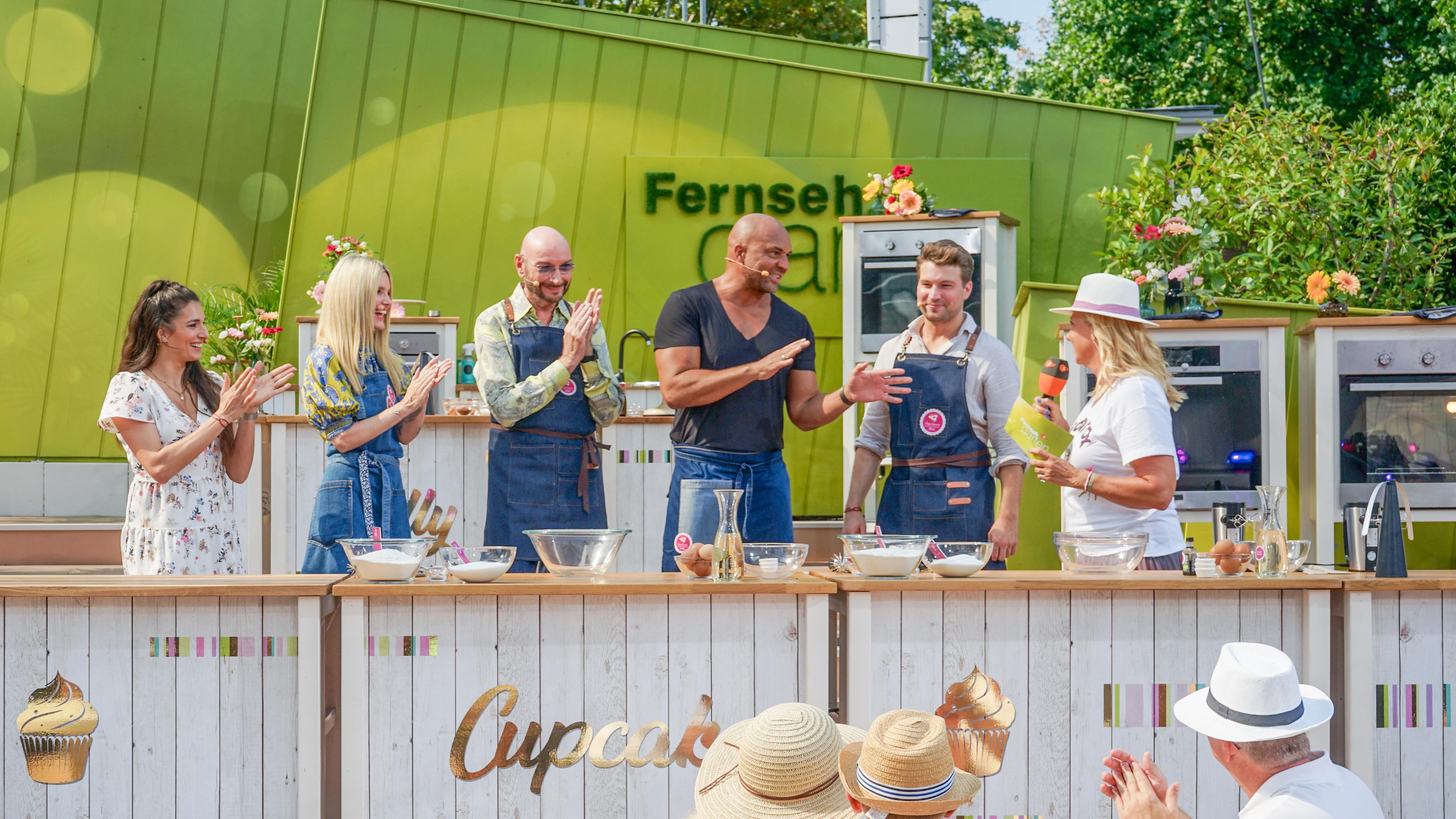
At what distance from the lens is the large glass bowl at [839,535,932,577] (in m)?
2.75

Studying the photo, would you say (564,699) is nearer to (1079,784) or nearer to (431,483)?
(1079,784)

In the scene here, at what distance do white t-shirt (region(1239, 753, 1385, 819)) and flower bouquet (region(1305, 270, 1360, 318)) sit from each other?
139 inches

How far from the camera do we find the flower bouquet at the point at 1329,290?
197 inches

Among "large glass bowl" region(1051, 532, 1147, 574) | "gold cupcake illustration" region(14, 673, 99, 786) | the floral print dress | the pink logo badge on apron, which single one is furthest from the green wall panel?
"gold cupcake illustration" region(14, 673, 99, 786)

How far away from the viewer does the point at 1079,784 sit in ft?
8.95

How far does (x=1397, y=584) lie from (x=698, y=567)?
156 centimetres

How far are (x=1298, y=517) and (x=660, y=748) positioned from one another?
3510 mm

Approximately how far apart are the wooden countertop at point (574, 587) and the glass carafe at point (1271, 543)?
100 cm

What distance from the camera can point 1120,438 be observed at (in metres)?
3.14

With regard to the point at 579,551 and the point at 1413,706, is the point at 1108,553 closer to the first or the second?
the point at 1413,706

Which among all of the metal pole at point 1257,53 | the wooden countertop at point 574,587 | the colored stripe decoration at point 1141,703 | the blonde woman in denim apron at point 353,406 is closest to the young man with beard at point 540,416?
the blonde woman in denim apron at point 353,406

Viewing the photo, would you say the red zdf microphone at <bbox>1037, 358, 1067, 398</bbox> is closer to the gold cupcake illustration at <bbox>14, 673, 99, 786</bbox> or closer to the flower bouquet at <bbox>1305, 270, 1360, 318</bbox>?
the flower bouquet at <bbox>1305, 270, 1360, 318</bbox>

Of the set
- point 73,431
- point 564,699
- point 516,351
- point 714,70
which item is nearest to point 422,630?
point 564,699

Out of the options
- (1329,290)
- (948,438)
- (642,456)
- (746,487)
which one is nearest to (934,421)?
(948,438)
